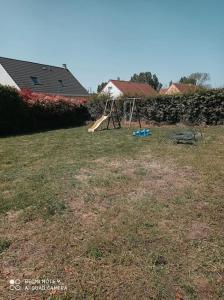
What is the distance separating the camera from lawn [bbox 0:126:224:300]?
2.99 meters

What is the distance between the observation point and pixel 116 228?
13.4 ft

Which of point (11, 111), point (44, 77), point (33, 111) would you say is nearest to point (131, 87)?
point (44, 77)

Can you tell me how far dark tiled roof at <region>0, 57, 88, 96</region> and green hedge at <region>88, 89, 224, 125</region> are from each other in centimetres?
1294

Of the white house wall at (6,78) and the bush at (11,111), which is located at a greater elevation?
the white house wall at (6,78)

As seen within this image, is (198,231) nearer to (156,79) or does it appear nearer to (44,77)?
(44,77)

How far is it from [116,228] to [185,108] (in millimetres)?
13759

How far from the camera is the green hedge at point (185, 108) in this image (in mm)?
15906

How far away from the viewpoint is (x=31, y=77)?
96.7 feet

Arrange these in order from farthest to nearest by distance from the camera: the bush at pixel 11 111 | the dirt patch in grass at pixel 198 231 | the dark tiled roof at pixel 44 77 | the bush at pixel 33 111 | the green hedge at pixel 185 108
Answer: the dark tiled roof at pixel 44 77, the green hedge at pixel 185 108, the bush at pixel 33 111, the bush at pixel 11 111, the dirt patch in grass at pixel 198 231

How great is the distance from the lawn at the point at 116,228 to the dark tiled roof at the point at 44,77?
22131 mm

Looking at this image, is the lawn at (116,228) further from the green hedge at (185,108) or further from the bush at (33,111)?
the green hedge at (185,108)

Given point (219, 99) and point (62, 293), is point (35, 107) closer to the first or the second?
point (219, 99)

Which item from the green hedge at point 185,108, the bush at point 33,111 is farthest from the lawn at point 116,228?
the green hedge at point 185,108

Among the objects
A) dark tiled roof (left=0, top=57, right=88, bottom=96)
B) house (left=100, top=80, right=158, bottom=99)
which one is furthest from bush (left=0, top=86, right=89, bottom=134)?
house (left=100, top=80, right=158, bottom=99)
